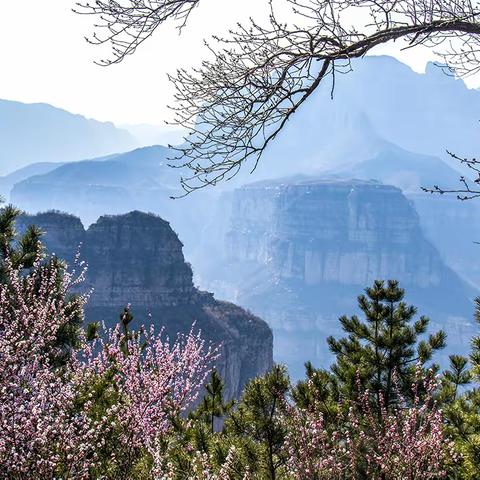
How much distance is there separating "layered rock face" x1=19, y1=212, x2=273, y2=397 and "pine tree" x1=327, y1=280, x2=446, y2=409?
2746 inches

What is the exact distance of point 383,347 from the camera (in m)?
8.91

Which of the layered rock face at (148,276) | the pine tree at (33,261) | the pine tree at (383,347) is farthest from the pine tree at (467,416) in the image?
the layered rock face at (148,276)

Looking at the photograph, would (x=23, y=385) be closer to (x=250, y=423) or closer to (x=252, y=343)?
(x=250, y=423)

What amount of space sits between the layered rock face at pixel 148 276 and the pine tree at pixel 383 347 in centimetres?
6975

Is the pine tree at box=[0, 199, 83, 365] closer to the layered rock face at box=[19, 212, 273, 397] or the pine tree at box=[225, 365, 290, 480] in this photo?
the pine tree at box=[225, 365, 290, 480]

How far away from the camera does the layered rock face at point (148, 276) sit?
80500 millimetres

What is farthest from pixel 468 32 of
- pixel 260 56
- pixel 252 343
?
pixel 252 343

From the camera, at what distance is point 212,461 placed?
5.76 metres

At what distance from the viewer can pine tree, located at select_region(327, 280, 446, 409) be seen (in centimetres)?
856

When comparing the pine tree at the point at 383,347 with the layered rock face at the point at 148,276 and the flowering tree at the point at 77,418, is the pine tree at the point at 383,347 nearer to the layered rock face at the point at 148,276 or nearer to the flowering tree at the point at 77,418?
the flowering tree at the point at 77,418

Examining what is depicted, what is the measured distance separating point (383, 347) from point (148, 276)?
252 ft

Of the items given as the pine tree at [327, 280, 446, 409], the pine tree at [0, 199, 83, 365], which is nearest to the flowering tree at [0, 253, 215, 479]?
the pine tree at [0, 199, 83, 365]

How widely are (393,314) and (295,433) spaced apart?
13.4 feet

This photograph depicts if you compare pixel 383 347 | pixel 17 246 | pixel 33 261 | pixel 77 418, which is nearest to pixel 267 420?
pixel 77 418
